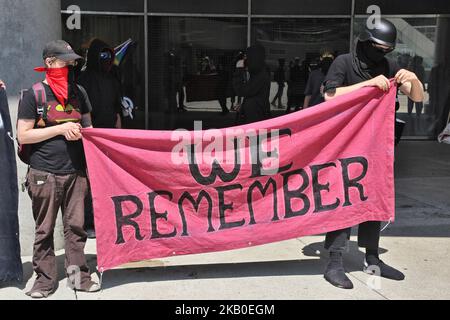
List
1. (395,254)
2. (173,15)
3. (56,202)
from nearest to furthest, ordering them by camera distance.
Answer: (56,202), (395,254), (173,15)

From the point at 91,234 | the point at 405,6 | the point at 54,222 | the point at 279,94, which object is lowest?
the point at 91,234

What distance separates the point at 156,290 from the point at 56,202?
1022mm

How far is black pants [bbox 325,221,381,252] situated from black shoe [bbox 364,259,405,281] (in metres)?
0.15

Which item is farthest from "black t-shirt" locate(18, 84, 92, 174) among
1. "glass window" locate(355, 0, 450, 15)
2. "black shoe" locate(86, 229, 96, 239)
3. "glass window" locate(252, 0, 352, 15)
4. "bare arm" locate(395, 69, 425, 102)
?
"glass window" locate(355, 0, 450, 15)

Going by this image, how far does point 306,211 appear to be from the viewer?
4.61m

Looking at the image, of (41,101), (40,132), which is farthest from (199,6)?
(40,132)

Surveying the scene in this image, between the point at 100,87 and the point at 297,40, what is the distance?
7.65 meters

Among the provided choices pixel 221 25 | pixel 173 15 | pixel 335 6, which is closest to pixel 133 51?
pixel 173 15

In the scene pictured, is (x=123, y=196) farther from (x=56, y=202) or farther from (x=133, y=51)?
(x=133, y=51)

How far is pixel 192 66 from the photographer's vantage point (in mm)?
12547

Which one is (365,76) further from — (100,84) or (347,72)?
(100,84)

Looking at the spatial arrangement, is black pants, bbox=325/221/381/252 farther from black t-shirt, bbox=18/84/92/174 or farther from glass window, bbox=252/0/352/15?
glass window, bbox=252/0/352/15

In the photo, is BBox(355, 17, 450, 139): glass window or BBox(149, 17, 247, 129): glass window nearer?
BBox(149, 17, 247, 129): glass window

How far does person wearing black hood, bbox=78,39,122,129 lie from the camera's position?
18.8ft
